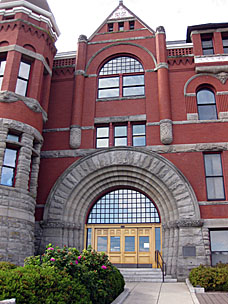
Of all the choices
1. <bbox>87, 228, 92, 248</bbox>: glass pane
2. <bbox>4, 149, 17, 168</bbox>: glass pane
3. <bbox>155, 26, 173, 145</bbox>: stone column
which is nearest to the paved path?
<bbox>87, 228, 92, 248</bbox>: glass pane

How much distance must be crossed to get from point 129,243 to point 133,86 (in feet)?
32.0

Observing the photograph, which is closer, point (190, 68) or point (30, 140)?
point (30, 140)

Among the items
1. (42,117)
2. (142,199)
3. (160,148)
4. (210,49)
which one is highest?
(210,49)

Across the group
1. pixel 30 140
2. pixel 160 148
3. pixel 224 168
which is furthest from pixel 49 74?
pixel 224 168

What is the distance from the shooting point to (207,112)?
1855 cm

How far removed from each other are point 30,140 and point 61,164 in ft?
10.1

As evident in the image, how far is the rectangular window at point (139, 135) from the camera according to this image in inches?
727

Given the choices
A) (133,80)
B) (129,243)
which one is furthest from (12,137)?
(133,80)

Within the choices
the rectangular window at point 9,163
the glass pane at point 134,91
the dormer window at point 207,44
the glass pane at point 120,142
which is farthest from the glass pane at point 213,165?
the rectangular window at point 9,163

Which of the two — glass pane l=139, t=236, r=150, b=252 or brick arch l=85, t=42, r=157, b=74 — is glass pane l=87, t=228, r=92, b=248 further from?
brick arch l=85, t=42, r=157, b=74

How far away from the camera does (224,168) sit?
54.9 ft

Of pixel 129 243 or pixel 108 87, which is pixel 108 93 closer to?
pixel 108 87

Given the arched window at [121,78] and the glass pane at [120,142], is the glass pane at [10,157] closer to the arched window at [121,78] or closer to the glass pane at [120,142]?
the glass pane at [120,142]

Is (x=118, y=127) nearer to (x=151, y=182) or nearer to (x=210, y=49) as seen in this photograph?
(x=151, y=182)
